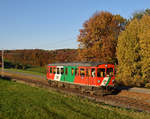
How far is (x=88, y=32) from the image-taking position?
33.7 metres

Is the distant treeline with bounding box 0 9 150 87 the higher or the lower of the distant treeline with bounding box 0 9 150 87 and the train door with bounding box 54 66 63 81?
the higher

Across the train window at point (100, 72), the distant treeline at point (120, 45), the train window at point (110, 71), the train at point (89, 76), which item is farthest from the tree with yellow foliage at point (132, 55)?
the train window at point (100, 72)

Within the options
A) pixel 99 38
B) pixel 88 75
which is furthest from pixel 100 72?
pixel 99 38

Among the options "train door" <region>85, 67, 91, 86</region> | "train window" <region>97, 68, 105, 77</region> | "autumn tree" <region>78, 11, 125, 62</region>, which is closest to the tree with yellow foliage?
"autumn tree" <region>78, 11, 125, 62</region>

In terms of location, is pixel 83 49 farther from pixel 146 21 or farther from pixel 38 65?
pixel 38 65

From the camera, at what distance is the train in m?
18.5

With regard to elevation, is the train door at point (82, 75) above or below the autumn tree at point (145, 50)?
below

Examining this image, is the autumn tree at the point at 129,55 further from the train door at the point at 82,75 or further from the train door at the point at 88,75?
the train door at the point at 88,75

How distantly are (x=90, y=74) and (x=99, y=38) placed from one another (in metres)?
14.7

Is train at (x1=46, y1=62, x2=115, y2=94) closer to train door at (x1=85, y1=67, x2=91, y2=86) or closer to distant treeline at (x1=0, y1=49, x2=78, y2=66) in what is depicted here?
train door at (x1=85, y1=67, x2=91, y2=86)

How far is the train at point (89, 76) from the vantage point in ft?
60.6

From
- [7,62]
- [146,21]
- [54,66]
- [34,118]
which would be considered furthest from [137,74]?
[7,62]

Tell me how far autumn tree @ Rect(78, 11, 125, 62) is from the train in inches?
377

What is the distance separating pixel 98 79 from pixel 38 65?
45.1m
